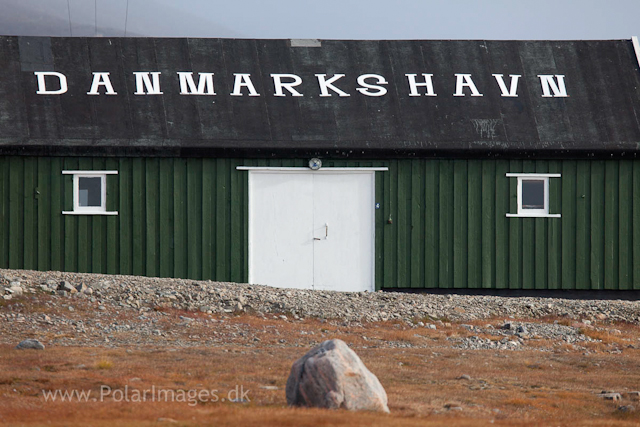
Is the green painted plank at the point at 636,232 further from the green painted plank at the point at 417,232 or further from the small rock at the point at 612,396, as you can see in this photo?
the small rock at the point at 612,396

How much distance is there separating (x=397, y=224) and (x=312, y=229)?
1933 millimetres

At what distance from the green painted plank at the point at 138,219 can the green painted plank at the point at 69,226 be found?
1.30m

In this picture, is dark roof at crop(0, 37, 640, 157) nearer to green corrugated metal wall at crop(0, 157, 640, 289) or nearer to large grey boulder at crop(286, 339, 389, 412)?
green corrugated metal wall at crop(0, 157, 640, 289)

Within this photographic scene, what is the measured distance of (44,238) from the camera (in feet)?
61.1

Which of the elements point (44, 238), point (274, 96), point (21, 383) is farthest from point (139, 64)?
point (21, 383)

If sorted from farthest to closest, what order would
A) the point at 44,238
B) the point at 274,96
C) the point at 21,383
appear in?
the point at 274,96
the point at 44,238
the point at 21,383

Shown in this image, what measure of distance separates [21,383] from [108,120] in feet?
35.3

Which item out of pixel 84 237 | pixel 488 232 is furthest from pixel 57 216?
pixel 488 232

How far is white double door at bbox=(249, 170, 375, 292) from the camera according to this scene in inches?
740

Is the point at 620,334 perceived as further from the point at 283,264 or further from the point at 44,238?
the point at 44,238

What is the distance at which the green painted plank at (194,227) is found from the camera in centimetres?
1866

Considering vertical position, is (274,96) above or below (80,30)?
below

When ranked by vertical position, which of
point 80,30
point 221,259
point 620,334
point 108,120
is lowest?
point 620,334

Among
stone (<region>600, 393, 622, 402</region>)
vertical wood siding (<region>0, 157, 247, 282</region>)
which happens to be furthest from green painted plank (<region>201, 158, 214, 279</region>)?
stone (<region>600, 393, 622, 402</region>)
